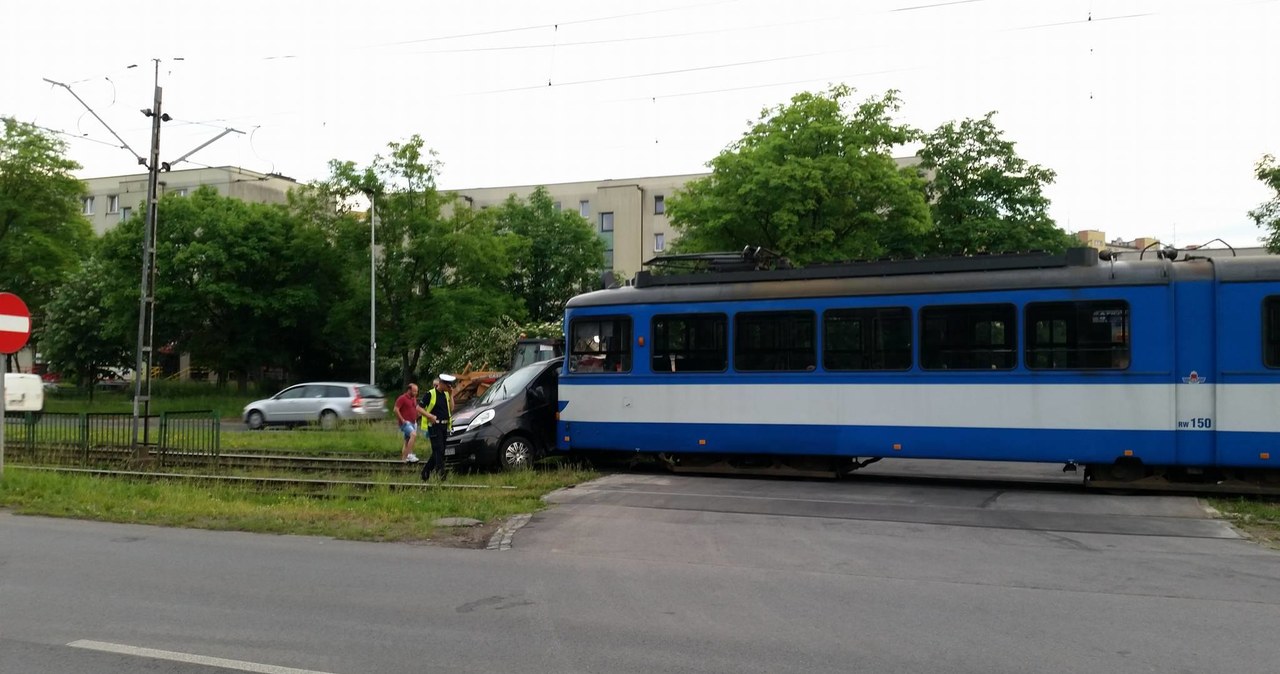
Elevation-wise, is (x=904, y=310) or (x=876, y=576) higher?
(x=904, y=310)

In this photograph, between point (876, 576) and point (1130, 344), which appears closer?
point (876, 576)

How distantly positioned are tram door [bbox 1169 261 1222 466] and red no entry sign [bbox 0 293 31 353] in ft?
49.6

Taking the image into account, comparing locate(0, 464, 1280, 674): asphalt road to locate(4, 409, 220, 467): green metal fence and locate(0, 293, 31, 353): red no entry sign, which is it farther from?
locate(4, 409, 220, 467): green metal fence

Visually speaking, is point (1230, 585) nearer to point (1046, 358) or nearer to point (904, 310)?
point (1046, 358)

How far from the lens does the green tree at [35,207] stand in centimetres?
4462

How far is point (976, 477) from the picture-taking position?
49.2 ft

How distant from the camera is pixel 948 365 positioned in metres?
13.4

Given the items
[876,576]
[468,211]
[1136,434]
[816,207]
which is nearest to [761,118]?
[816,207]

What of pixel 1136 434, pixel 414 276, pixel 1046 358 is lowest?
pixel 1136 434

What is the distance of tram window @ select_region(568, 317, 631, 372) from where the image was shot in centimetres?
1548

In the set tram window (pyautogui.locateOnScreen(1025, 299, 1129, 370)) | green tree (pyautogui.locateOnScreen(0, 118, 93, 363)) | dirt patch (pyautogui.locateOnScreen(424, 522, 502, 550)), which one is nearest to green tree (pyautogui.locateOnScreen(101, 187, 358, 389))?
green tree (pyautogui.locateOnScreen(0, 118, 93, 363))

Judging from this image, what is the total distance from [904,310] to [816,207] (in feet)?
56.7

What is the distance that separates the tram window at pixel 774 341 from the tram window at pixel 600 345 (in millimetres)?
1853

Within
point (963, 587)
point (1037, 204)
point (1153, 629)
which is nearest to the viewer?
point (1153, 629)
